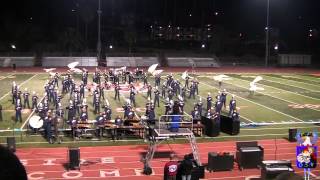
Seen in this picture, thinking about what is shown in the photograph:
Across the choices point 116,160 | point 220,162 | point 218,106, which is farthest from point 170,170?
point 218,106

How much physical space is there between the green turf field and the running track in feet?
5.70

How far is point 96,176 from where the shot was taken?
41.0 ft

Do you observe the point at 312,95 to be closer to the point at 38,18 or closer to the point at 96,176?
the point at 96,176

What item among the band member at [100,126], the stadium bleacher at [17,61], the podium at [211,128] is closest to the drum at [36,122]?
the band member at [100,126]

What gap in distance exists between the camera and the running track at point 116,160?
12633mm

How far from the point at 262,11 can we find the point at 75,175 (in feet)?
201

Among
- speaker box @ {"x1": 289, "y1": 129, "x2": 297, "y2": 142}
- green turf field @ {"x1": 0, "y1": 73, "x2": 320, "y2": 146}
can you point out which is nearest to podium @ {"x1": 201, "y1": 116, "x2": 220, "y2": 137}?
green turf field @ {"x1": 0, "y1": 73, "x2": 320, "y2": 146}

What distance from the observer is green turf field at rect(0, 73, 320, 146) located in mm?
19391

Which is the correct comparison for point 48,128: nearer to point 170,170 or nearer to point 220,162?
point 220,162

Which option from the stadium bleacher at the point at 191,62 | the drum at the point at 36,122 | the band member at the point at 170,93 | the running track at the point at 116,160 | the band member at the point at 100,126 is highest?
the stadium bleacher at the point at 191,62

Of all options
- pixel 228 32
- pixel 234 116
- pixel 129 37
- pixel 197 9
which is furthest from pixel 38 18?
pixel 234 116

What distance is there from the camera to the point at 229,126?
18312 millimetres

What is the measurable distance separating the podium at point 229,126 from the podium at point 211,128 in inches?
21.5

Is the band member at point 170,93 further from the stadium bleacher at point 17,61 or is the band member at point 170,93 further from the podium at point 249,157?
the stadium bleacher at point 17,61
